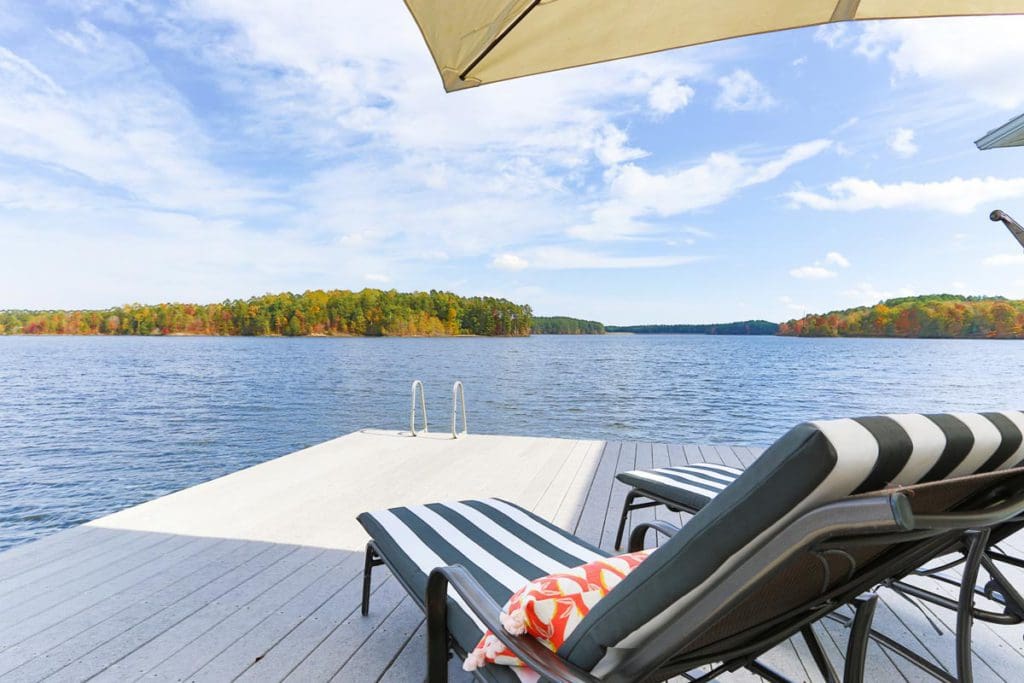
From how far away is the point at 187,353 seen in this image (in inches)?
1761

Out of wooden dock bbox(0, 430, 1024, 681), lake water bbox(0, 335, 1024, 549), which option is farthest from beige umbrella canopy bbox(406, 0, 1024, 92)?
lake water bbox(0, 335, 1024, 549)

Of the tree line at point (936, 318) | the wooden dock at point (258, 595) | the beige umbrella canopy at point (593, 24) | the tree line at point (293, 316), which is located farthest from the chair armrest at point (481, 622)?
the tree line at point (293, 316)

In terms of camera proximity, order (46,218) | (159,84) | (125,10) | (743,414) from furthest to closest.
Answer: (46,218) → (159,84) → (125,10) → (743,414)

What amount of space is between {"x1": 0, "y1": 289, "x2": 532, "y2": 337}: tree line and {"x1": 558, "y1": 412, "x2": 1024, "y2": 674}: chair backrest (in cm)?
5285

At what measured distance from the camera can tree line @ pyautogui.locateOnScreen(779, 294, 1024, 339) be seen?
34.0 meters

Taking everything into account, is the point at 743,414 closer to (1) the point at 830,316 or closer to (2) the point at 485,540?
(2) the point at 485,540

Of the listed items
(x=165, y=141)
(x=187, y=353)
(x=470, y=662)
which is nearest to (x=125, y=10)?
(x=165, y=141)

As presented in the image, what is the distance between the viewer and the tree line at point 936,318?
34044 mm

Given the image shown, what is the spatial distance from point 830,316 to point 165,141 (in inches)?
2071

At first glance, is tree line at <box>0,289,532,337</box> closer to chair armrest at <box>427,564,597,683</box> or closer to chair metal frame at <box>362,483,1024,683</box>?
chair armrest at <box>427,564,597,683</box>

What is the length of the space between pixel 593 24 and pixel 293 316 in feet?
184

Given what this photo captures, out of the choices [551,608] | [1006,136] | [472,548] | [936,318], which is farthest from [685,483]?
[936,318]

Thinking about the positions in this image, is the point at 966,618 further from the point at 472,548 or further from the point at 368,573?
the point at 368,573

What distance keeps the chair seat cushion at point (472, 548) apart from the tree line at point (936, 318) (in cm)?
3859
